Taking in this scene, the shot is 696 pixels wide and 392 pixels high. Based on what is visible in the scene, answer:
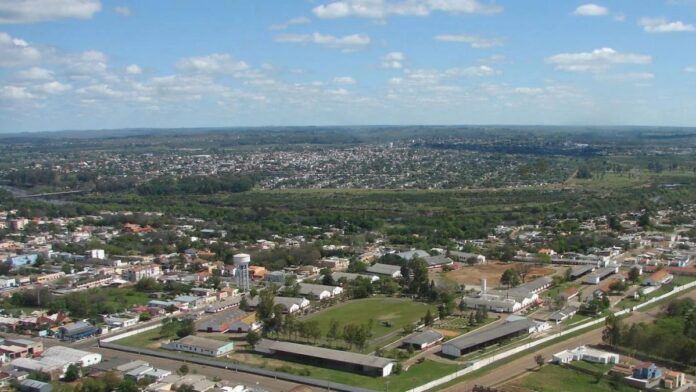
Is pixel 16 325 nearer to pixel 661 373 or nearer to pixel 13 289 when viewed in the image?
pixel 13 289

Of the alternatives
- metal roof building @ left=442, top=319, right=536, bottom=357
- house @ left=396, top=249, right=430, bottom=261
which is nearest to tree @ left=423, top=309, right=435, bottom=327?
metal roof building @ left=442, top=319, right=536, bottom=357

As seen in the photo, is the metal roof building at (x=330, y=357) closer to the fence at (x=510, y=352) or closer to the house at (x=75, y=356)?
the fence at (x=510, y=352)

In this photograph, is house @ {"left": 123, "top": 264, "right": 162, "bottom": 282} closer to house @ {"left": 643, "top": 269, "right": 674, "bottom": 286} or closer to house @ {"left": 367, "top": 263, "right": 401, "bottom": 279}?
house @ {"left": 367, "top": 263, "right": 401, "bottom": 279}

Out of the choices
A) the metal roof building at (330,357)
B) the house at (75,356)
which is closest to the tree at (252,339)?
the metal roof building at (330,357)

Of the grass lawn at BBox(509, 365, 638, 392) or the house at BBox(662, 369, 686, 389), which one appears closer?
the house at BBox(662, 369, 686, 389)

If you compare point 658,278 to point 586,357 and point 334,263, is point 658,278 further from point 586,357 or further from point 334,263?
point 334,263

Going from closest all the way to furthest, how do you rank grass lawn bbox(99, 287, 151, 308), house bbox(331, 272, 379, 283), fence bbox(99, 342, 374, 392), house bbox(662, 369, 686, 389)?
house bbox(662, 369, 686, 389) < fence bbox(99, 342, 374, 392) < grass lawn bbox(99, 287, 151, 308) < house bbox(331, 272, 379, 283)
